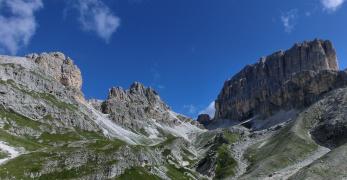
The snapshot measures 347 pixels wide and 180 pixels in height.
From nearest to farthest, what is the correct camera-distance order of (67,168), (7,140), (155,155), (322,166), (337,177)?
(337,177), (322,166), (67,168), (7,140), (155,155)

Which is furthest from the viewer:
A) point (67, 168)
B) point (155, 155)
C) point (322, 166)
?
point (155, 155)

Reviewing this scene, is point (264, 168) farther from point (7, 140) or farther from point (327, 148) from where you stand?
point (7, 140)

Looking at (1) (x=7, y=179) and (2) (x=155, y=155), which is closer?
(1) (x=7, y=179)

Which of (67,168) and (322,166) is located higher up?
(67,168)

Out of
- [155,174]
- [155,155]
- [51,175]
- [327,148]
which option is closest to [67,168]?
[51,175]

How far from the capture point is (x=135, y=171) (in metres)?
154

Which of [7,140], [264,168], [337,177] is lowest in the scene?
[337,177]

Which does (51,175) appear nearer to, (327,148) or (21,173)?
(21,173)

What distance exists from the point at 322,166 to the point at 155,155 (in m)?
73.8

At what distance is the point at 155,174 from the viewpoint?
162250mm

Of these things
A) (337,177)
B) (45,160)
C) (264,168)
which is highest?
(45,160)

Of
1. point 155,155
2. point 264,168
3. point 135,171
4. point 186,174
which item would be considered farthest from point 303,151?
point 135,171

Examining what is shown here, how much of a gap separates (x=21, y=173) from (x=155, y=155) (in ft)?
212

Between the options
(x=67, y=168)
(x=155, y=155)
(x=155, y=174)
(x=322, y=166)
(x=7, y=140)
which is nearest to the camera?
(x=322, y=166)
